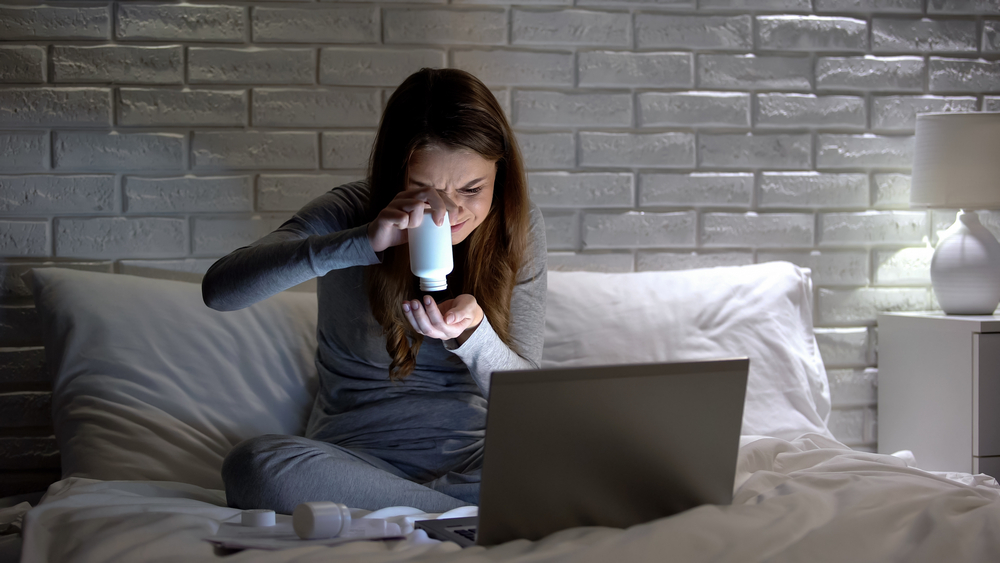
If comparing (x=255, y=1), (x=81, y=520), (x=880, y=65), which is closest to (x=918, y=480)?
(x=81, y=520)

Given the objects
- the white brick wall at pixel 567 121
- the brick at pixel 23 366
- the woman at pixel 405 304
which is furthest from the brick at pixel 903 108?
the brick at pixel 23 366

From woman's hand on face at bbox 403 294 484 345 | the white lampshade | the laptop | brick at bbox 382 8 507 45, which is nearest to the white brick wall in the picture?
brick at bbox 382 8 507 45

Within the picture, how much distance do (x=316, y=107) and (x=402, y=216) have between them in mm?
925

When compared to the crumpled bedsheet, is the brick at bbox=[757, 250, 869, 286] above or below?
above

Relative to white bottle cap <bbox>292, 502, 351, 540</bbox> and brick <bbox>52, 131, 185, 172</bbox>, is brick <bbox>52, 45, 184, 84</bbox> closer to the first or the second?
brick <bbox>52, 131, 185, 172</bbox>

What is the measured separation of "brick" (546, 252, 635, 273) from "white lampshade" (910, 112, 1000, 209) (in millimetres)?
800

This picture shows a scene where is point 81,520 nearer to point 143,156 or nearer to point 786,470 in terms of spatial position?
point 786,470

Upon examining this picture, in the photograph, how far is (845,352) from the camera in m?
2.09

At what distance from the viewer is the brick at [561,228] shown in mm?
1976

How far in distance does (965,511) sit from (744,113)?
1.41 meters

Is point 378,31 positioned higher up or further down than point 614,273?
higher up

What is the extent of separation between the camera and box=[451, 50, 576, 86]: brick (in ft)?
6.32

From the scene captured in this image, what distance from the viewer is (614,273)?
1956 millimetres

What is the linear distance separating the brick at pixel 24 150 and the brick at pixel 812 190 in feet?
6.10
